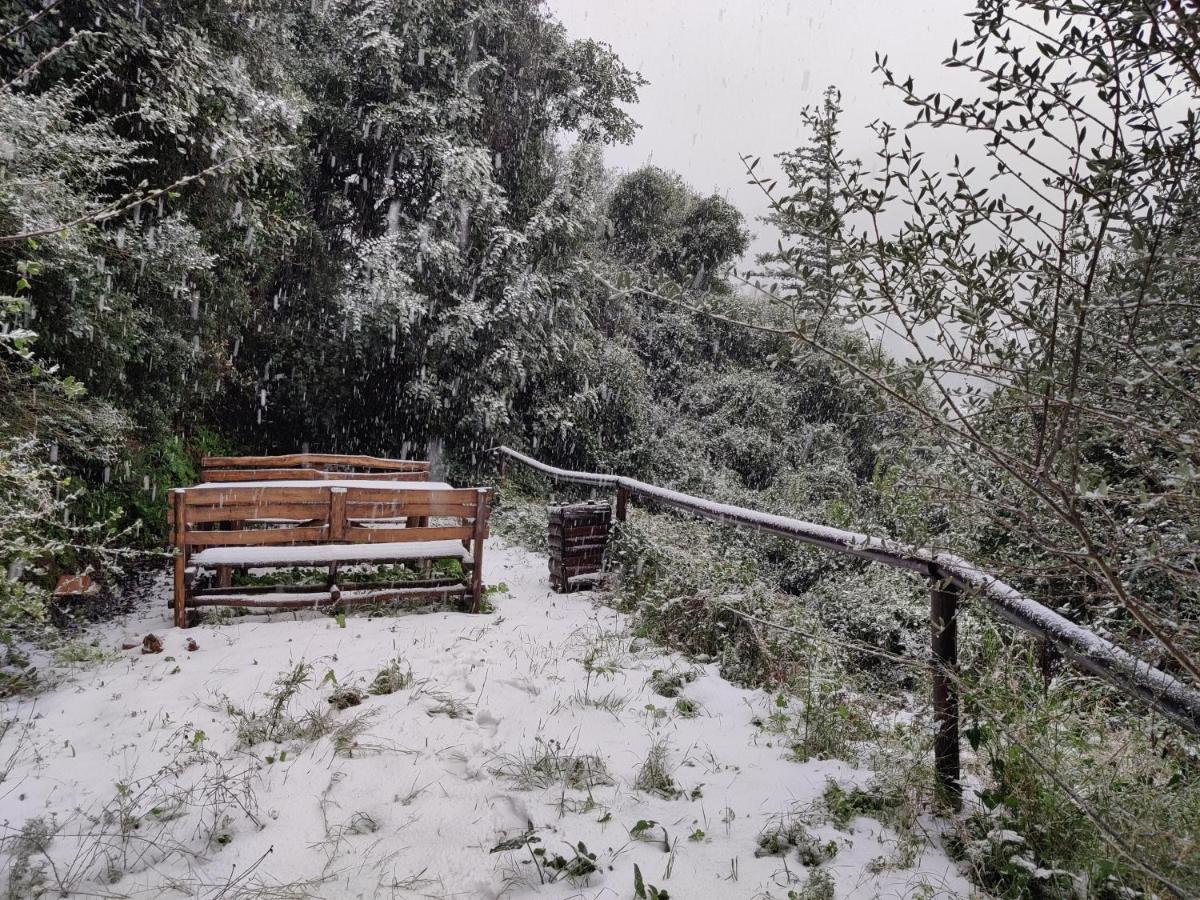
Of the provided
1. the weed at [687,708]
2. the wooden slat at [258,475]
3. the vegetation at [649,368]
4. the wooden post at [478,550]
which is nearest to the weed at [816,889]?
the vegetation at [649,368]

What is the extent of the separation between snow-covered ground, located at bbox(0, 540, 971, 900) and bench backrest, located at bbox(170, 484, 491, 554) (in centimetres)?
92

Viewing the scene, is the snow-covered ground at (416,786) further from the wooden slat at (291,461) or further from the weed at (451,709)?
the wooden slat at (291,461)

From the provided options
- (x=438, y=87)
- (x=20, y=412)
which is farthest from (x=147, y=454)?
(x=438, y=87)

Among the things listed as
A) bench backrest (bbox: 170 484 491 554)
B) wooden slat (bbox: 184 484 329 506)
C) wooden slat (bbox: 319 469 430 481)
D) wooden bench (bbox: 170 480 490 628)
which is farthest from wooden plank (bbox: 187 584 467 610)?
wooden slat (bbox: 319 469 430 481)

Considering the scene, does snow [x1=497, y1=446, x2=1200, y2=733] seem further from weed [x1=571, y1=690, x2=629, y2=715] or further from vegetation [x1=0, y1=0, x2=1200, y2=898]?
weed [x1=571, y1=690, x2=629, y2=715]

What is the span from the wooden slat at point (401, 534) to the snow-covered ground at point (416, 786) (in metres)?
1.12

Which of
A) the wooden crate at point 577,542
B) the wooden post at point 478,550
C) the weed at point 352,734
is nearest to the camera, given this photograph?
the weed at point 352,734

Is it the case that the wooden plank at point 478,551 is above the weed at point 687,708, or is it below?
above

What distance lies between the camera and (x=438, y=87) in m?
11.9

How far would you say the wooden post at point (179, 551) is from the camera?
4598mm

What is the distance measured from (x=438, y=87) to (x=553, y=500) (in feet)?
26.3

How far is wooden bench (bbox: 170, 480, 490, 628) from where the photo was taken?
4.68 meters

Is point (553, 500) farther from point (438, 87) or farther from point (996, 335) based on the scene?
point (996, 335)

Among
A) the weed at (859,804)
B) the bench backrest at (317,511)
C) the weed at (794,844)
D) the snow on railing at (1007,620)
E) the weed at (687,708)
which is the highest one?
the snow on railing at (1007,620)
